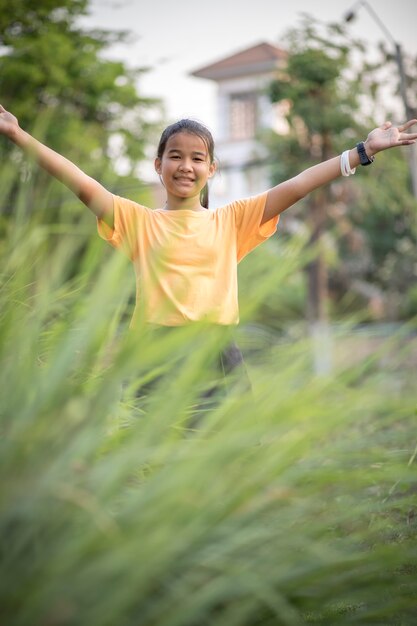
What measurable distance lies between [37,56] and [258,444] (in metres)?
20.6

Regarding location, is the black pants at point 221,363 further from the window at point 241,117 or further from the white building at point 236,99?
the window at point 241,117

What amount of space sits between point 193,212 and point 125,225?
266 millimetres

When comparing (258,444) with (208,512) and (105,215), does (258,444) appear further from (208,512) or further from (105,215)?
(105,215)

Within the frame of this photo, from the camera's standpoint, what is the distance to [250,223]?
3508 mm

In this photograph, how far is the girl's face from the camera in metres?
3.47

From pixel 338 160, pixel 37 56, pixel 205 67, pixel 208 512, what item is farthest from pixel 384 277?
pixel 208 512

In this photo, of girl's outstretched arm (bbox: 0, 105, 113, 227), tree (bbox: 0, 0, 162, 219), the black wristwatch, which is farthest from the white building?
girl's outstretched arm (bbox: 0, 105, 113, 227)

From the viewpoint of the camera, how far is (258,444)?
1.83 meters

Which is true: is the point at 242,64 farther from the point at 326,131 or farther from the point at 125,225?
the point at 125,225

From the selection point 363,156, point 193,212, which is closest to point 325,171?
point 363,156

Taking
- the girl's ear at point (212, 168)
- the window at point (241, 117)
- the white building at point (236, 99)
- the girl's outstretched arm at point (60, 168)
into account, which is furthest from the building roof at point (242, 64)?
the girl's outstretched arm at point (60, 168)

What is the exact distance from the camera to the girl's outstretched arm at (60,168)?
9.66 feet

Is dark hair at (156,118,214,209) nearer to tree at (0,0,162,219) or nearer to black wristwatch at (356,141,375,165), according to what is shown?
black wristwatch at (356,141,375,165)

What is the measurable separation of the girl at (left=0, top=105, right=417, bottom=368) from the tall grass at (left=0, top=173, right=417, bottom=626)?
0.92 meters
